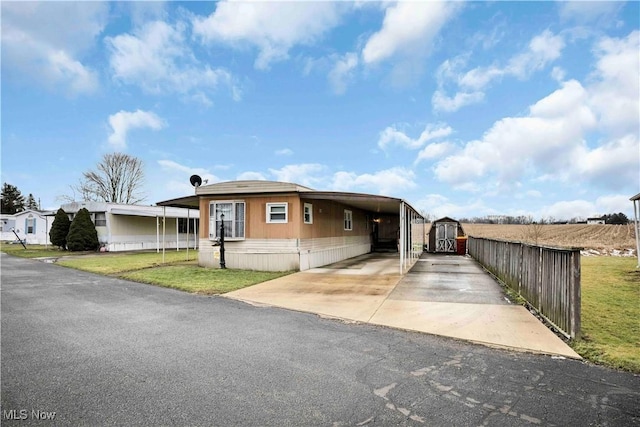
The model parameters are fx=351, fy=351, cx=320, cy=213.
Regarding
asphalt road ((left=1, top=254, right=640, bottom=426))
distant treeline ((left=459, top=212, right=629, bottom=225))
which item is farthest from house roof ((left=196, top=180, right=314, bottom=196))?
distant treeline ((left=459, top=212, right=629, bottom=225))

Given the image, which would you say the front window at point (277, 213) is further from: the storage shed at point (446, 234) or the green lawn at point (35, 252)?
the green lawn at point (35, 252)

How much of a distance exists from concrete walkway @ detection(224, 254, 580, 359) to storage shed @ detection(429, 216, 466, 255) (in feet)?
35.4

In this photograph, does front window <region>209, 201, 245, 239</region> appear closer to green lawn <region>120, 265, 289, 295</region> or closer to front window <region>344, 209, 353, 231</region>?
green lawn <region>120, 265, 289, 295</region>

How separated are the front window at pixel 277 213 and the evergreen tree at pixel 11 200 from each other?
6002 cm

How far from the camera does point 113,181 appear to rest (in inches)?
1501

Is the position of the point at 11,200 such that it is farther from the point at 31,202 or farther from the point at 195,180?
the point at 195,180

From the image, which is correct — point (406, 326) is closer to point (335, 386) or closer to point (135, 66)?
point (335, 386)

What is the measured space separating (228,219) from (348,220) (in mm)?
7084

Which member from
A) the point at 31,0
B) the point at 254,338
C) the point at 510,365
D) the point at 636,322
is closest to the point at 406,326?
the point at 510,365

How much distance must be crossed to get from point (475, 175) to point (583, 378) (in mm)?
27496

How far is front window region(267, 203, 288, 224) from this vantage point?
→ 41.1ft

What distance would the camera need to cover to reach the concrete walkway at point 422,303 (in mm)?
4844

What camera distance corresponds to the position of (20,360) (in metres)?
3.89

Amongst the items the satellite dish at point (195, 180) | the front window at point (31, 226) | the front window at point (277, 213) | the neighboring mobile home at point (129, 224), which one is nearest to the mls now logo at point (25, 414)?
the front window at point (277, 213)
